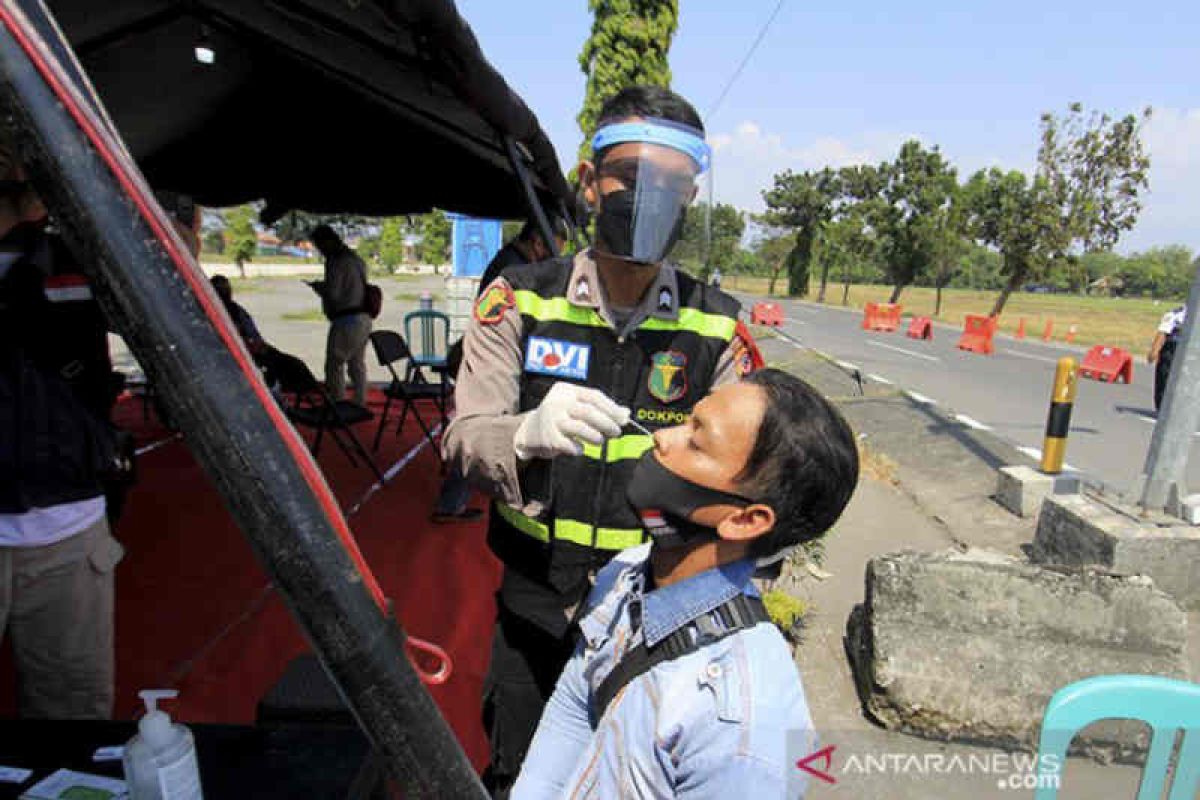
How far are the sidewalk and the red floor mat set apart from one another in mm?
1473

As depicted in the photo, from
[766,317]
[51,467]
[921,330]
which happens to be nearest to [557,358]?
[51,467]

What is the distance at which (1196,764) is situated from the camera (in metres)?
1.50

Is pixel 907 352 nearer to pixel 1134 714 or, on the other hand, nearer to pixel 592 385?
pixel 1134 714

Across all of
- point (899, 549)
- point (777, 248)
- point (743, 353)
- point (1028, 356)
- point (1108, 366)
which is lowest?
point (899, 549)

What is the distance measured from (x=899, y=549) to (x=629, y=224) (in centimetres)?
400

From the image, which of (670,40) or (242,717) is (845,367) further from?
(242,717)

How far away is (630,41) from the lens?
1358 centimetres

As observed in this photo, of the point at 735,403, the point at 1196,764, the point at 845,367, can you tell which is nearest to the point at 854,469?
the point at 735,403

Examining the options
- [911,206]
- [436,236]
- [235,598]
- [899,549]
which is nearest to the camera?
[235,598]

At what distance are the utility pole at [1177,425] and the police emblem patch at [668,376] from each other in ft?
12.5

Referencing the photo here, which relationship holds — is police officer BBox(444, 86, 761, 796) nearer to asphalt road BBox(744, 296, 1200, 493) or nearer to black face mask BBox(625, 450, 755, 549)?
black face mask BBox(625, 450, 755, 549)

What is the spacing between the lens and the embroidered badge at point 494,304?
1584 mm

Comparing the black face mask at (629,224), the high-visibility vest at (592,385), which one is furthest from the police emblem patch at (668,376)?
the black face mask at (629,224)

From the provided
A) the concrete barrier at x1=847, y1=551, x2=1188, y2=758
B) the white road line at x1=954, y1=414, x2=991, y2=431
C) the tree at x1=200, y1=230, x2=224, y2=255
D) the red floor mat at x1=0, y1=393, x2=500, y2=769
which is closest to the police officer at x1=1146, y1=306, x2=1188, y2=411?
the white road line at x1=954, y1=414, x2=991, y2=431
